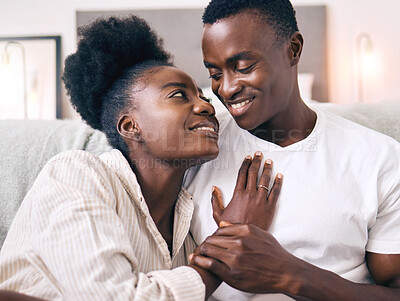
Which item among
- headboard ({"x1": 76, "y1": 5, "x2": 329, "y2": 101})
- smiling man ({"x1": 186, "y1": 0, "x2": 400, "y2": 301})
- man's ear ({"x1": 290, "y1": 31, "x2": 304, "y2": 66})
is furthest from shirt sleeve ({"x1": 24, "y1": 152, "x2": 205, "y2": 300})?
headboard ({"x1": 76, "y1": 5, "x2": 329, "y2": 101})

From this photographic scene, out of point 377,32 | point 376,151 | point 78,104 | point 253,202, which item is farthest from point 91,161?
point 377,32

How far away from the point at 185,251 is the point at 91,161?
39 centimetres

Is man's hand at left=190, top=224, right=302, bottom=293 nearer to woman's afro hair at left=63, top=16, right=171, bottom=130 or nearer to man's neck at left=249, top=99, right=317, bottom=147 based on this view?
man's neck at left=249, top=99, right=317, bottom=147

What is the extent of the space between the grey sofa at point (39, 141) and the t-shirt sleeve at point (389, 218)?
37cm

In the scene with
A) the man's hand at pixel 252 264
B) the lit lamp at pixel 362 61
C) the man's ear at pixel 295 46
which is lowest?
the man's hand at pixel 252 264

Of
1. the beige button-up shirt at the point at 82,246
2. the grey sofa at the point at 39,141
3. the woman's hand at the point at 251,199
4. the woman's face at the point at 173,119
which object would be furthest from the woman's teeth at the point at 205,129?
the grey sofa at the point at 39,141

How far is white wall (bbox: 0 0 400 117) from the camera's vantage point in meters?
3.43

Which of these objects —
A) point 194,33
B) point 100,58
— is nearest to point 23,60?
point 194,33

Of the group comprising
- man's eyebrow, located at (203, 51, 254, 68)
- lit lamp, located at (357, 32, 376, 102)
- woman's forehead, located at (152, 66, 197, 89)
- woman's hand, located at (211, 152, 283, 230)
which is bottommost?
woman's hand, located at (211, 152, 283, 230)

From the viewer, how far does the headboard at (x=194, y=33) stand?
3.42 meters

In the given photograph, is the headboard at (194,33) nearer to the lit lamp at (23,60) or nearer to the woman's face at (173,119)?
the lit lamp at (23,60)

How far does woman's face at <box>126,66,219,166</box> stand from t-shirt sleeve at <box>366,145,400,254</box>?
17.5 inches

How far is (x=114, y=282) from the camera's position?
747 mm

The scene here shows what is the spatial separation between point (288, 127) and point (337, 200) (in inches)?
9.9
